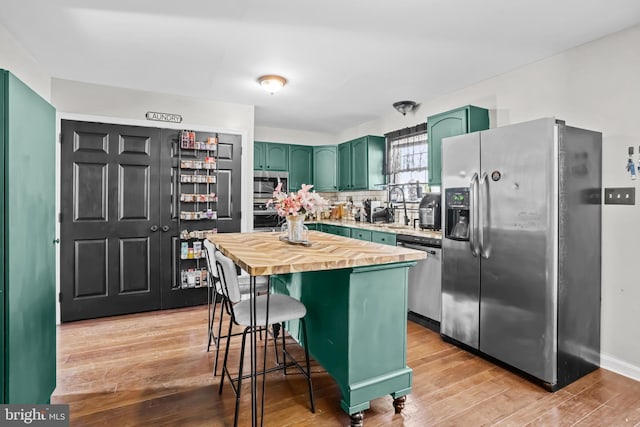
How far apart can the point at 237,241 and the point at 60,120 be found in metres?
2.55

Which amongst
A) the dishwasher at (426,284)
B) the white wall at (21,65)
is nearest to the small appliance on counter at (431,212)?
the dishwasher at (426,284)

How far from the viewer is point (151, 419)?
192cm

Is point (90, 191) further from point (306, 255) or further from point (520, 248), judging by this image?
point (520, 248)

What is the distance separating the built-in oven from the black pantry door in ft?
4.46

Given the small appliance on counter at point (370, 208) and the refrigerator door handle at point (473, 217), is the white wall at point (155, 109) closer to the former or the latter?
the small appliance on counter at point (370, 208)

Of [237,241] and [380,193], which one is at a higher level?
[380,193]

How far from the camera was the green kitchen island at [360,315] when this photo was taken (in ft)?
6.01

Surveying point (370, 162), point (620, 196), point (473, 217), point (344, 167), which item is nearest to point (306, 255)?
point (473, 217)

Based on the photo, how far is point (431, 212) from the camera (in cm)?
365

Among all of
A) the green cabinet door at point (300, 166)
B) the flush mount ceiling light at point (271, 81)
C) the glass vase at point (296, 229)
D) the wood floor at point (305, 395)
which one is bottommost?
the wood floor at point (305, 395)

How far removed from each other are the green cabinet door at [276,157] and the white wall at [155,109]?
112 centimetres

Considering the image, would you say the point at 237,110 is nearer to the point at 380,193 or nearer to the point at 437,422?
the point at 380,193

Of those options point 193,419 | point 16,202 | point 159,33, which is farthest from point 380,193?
point 16,202

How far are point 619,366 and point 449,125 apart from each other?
2.47 metres
